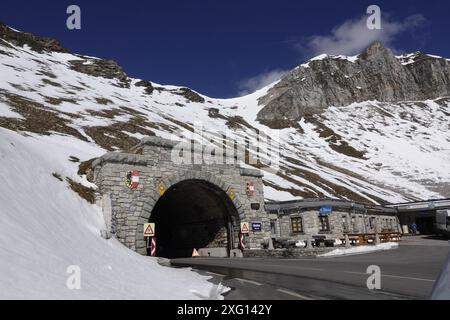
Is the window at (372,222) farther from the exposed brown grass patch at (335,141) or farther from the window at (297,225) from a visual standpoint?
the exposed brown grass patch at (335,141)

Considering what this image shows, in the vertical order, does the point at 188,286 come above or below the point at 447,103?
below

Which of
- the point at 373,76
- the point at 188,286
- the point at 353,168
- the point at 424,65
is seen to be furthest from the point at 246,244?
the point at 424,65

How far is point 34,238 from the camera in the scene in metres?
8.95

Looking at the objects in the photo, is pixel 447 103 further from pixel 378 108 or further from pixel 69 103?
pixel 69 103

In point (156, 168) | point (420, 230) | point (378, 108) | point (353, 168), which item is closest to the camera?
point (156, 168)

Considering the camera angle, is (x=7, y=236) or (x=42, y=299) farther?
(x=7, y=236)

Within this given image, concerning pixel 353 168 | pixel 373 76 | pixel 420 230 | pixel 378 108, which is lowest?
pixel 420 230

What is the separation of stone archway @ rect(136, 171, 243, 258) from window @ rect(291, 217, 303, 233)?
8.66m

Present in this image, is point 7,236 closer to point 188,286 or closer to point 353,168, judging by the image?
point 188,286

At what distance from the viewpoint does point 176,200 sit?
96.4 ft

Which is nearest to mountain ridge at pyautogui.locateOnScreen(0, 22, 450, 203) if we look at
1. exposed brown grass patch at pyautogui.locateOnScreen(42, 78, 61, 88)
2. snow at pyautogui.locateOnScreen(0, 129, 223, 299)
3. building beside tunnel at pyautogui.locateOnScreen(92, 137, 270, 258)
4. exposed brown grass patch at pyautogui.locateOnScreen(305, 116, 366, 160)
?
A: exposed brown grass patch at pyautogui.locateOnScreen(305, 116, 366, 160)

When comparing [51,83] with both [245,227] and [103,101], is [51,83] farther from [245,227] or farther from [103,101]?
[245,227]

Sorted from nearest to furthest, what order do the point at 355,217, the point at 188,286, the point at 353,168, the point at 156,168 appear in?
the point at 188,286 < the point at 156,168 < the point at 355,217 < the point at 353,168
